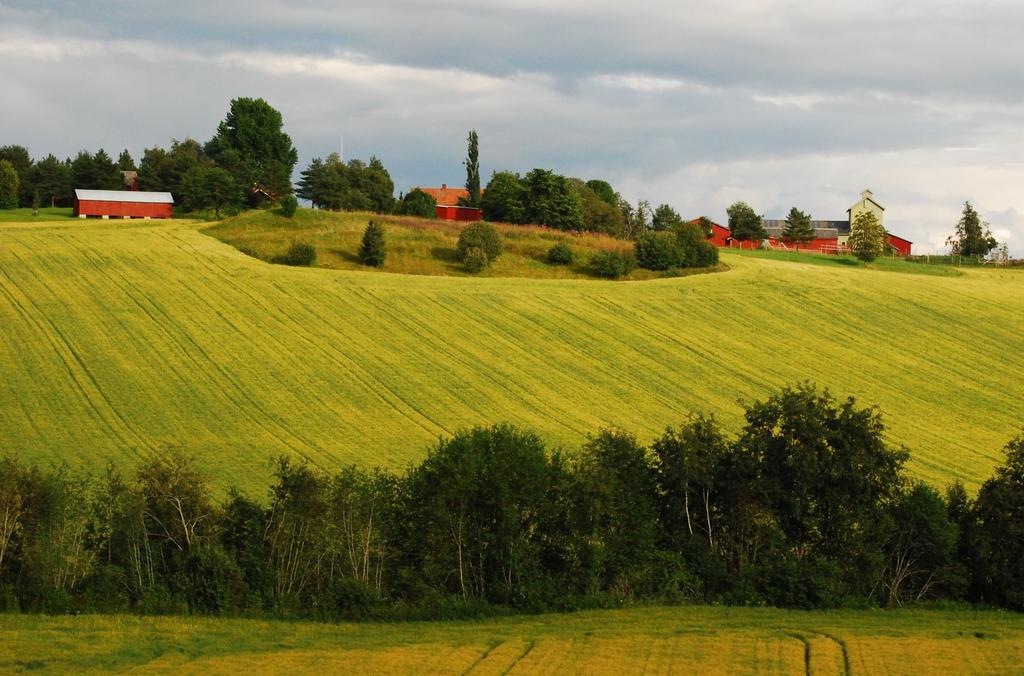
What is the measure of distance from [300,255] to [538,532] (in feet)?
155

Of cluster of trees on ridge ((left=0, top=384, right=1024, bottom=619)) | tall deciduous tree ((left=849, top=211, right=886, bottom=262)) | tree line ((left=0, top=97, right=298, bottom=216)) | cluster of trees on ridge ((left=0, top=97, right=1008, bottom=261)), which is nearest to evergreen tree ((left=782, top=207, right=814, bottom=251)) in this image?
cluster of trees on ridge ((left=0, top=97, right=1008, bottom=261))

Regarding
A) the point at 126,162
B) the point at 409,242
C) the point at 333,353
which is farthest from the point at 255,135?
the point at 333,353

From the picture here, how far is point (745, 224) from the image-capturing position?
456 ft

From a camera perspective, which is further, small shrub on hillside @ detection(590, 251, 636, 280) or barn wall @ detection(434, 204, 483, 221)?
barn wall @ detection(434, 204, 483, 221)

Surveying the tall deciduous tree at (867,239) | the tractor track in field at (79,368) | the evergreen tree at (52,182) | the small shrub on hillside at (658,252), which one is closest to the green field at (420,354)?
the tractor track in field at (79,368)

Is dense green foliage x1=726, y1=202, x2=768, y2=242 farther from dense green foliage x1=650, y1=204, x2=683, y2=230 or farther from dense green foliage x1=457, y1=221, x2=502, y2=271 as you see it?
dense green foliage x1=457, y1=221, x2=502, y2=271

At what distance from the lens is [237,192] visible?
105 metres

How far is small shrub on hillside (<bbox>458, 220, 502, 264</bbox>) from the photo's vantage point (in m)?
78.9

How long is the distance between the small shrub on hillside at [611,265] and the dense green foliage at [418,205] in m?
34.1

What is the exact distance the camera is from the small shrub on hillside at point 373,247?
252 feet

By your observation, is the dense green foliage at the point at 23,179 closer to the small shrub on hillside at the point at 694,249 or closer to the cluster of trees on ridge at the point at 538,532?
the small shrub on hillside at the point at 694,249

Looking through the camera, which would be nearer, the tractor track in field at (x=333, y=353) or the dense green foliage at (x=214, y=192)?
the tractor track in field at (x=333, y=353)

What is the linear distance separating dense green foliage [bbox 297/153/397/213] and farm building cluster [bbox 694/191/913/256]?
123ft

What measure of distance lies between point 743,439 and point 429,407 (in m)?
19.8
